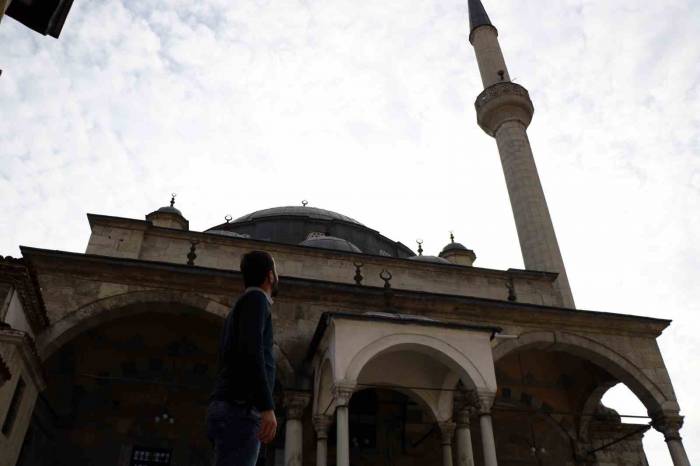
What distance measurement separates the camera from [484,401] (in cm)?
755

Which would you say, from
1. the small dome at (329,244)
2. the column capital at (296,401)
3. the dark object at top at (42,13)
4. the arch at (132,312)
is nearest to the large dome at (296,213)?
the small dome at (329,244)

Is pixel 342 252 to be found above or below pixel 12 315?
above

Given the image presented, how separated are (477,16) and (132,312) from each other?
17.6m

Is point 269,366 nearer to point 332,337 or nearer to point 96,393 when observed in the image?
point 332,337

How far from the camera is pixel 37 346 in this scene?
762 cm

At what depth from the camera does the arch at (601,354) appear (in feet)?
31.1

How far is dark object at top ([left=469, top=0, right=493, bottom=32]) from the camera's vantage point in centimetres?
2091

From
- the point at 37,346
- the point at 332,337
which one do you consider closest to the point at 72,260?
the point at 37,346

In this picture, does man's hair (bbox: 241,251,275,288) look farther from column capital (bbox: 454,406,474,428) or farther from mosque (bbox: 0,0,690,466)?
column capital (bbox: 454,406,474,428)

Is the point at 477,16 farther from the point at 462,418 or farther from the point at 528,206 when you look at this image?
the point at 462,418

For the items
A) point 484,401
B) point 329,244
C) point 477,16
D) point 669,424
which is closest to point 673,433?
point 669,424

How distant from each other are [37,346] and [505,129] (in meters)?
14.0

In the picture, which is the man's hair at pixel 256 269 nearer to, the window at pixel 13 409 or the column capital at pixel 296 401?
the window at pixel 13 409

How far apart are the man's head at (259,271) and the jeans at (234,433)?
0.59 m
